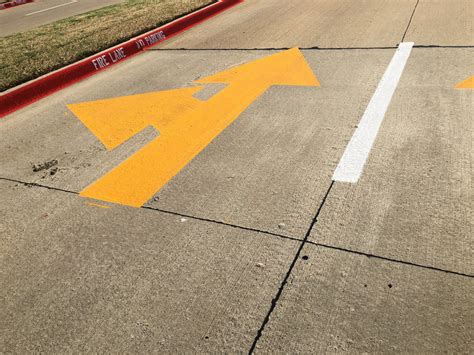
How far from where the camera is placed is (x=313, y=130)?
4.71 meters

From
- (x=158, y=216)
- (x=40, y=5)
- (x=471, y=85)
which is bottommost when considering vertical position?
(x=471, y=85)

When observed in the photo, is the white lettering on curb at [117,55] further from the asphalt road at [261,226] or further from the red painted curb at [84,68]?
the asphalt road at [261,226]

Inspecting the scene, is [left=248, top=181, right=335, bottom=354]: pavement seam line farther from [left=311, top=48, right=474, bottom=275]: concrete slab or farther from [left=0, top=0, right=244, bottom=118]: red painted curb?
[left=0, top=0, right=244, bottom=118]: red painted curb

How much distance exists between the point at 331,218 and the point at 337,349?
3.89 ft

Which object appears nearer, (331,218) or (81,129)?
(331,218)

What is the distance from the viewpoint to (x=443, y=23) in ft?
26.4

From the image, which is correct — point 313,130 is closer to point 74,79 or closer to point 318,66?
point 318,66

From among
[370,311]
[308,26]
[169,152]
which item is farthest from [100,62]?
[370,311]

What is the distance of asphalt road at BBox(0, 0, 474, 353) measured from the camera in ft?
8.43

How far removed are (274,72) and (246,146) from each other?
8.13 ft

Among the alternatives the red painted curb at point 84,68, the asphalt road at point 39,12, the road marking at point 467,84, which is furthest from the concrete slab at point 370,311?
the asphalt road at point 39,12

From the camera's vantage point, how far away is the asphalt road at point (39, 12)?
13.3 m

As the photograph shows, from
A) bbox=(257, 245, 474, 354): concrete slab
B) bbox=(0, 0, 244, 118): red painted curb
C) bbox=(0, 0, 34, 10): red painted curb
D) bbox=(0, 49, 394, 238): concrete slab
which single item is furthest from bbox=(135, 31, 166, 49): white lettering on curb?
bbox=(0, 0, 34, 10): red painted curb

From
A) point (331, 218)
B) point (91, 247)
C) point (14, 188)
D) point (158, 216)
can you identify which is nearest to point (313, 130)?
point (331, 218)
